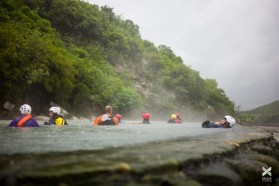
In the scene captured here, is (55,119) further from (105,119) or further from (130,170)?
(130,170)

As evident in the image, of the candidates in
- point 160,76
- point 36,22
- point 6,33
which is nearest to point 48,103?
point 6,33

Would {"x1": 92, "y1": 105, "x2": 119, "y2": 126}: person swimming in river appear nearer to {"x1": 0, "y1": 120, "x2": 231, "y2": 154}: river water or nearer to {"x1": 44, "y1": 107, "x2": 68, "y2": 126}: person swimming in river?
{"x1": 44, "y1": 107, "x2": 68, "y2": 126}: person swimming in river

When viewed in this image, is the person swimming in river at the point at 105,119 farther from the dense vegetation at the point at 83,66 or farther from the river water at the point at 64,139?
the dense vegetation at the point at 83,66

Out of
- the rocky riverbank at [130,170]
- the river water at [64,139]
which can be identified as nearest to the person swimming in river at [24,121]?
the river water at [64,139]

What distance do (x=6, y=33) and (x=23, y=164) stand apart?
80.6ft

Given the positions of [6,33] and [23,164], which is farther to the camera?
[6,33]

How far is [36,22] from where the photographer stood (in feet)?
123

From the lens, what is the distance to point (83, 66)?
34.2m

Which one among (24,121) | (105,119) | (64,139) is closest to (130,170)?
(64,139)

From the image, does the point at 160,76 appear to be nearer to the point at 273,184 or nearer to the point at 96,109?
the point at 96,109

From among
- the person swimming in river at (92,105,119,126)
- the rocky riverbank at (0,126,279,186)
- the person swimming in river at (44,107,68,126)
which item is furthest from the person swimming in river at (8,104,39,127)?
the rocky riverbank at (0,126,279,186)

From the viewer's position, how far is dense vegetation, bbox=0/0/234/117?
24.2m

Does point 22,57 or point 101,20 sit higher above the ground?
point 101,20

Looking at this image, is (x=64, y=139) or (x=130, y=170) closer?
(x=130, y=170)
